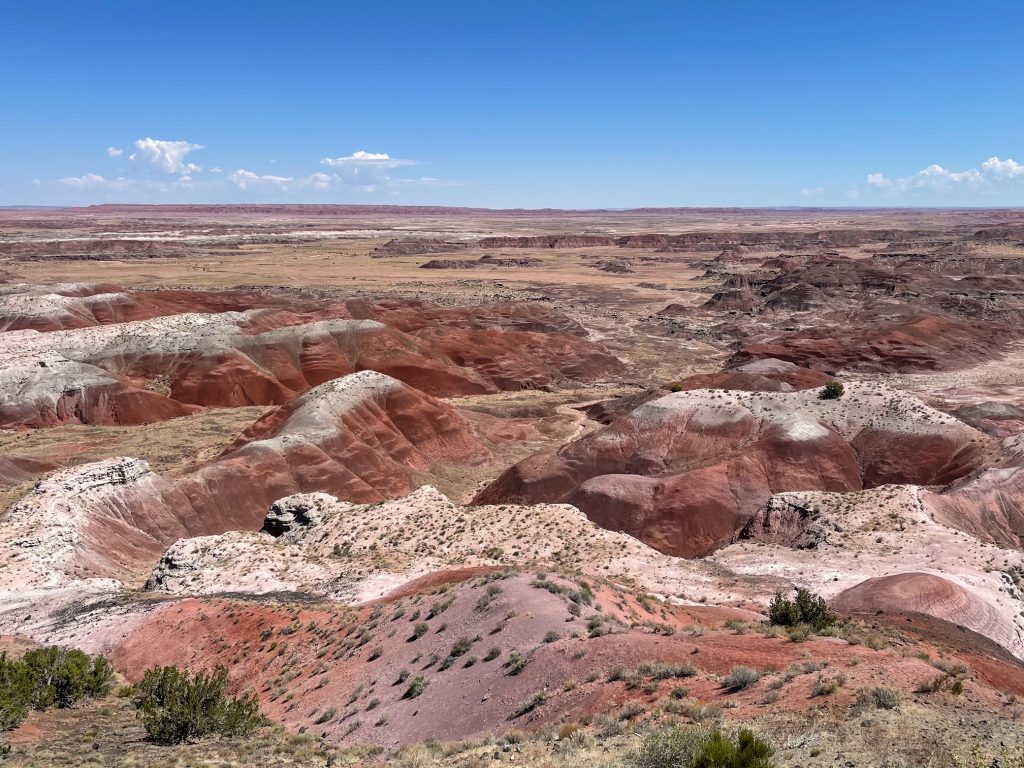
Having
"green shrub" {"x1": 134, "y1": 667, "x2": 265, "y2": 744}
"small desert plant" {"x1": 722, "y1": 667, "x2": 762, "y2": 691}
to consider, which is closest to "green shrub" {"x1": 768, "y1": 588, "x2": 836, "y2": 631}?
"small desert plant" {"x1": 722, "y1": 667, "x2": 762, "y2": 691}

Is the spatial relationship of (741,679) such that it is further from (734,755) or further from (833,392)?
(833,392)

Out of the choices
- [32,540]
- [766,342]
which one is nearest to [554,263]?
[766,342]

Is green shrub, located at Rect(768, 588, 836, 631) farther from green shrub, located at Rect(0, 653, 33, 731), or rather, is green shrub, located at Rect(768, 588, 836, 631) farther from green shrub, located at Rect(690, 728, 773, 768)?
green shrub, located at Rect(0, 653, 33, 731)

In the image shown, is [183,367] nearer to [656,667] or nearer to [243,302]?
[243,302]

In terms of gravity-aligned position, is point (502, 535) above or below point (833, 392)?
below

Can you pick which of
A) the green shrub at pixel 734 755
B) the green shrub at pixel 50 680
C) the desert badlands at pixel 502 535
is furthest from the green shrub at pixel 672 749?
the green shrub at pixel 50 680

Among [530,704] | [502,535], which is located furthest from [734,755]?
[502,535]
